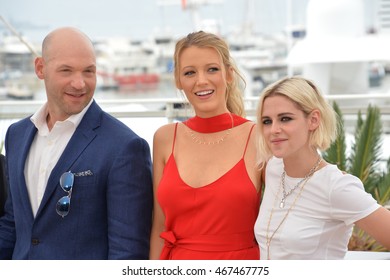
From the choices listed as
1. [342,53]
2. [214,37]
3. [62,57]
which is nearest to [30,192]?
[62,57]

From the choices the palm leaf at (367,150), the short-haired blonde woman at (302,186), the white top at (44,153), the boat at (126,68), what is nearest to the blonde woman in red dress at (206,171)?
the short-haired blonde woman at (302,186)

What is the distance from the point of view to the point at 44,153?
9.56ft

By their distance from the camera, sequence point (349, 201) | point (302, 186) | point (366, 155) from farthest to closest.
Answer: point (366, 155)
point (302, 186)
point (349, 201)

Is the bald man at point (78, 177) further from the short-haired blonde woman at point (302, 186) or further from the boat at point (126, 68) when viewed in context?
the boat at point (126, 68)

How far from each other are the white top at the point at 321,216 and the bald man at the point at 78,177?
0.61 metres

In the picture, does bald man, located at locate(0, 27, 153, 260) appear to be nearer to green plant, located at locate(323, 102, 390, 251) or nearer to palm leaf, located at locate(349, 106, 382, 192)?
green plant, located at locate(323, 102, 390, 251)

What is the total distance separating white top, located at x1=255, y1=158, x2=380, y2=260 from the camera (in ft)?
7.48

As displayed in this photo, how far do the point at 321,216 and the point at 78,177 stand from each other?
0.99 m

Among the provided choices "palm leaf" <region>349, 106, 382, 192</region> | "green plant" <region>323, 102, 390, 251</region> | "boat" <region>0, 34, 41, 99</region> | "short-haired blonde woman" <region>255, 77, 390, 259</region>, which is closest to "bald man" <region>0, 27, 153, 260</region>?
"short-haired blonde woman" <region>255, 77, 390, 259</region>

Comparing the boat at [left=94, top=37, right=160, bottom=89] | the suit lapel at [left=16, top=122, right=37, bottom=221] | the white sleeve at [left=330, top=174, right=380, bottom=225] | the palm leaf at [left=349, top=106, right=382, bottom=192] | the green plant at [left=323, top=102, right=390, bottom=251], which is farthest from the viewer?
the boat at [left=94, top=37, right=160, bottom=89]

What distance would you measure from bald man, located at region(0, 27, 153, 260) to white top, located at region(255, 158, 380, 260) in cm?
61

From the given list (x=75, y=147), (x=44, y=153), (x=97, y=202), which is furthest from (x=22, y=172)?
(x=97, y=202)

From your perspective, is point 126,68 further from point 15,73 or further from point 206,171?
point 206,171

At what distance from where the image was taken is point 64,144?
9.50 ft
